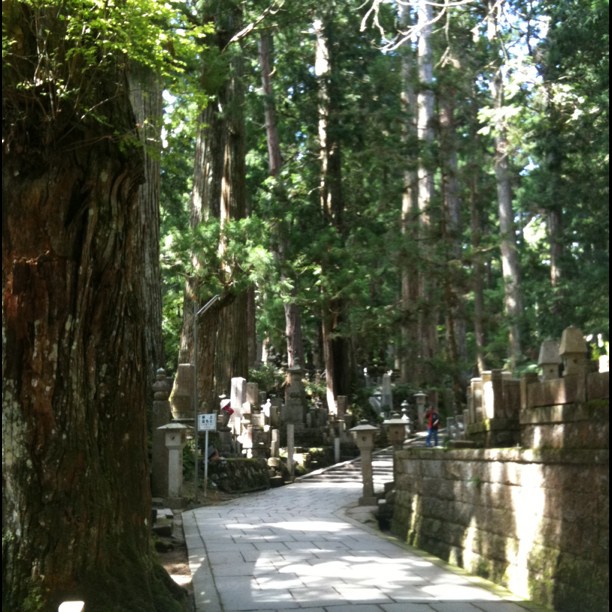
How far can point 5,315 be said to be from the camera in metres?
6.03

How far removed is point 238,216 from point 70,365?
653 inches

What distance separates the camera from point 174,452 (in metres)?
15.1

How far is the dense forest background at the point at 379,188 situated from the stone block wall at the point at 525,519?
7.46 metres

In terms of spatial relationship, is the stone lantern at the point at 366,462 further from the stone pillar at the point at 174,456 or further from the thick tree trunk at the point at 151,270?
the thick tree trunk at the point at 151,270

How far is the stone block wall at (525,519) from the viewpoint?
267 inches

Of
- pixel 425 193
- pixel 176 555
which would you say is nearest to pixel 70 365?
pixel 176 555

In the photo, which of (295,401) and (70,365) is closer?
(70,365)

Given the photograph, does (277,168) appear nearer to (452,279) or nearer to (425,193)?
(425,193)

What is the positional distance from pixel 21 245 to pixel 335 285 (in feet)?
63.2

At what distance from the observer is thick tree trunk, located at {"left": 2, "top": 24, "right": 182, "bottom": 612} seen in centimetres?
600

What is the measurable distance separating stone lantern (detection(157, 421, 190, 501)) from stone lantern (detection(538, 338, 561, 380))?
7.84 metres

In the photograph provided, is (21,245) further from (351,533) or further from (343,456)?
(343,456)

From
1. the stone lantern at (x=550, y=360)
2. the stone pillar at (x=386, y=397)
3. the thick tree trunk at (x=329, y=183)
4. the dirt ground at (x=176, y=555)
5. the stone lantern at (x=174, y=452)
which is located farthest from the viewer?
the stone pillar at (x=386, y=397)

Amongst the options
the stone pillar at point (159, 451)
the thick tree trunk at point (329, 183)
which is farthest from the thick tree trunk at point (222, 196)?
the stone pillar at point (159, 451)
